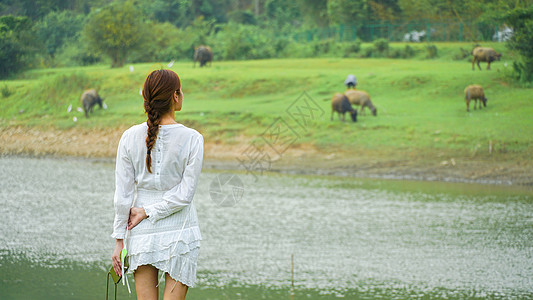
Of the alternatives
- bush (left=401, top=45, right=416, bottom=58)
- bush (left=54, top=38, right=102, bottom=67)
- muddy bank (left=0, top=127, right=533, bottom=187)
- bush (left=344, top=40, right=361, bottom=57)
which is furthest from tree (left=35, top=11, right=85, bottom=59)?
bush (left=401, top=45, right=416, bottom=58)

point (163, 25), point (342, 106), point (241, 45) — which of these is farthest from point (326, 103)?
point (163, 25)

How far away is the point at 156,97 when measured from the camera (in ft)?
12.3

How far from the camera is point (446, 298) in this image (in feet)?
27.8

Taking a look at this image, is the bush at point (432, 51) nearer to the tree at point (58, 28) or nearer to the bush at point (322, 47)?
the bush at point (322, 47)

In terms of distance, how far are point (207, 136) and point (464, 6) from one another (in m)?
22.5

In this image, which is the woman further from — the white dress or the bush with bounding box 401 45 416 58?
the bush with bounding box 401 45 416 58

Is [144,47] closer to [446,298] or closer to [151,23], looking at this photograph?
[151,23]

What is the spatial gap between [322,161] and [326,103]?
192 inches

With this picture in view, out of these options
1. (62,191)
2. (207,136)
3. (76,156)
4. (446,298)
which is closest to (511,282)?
(446,298)

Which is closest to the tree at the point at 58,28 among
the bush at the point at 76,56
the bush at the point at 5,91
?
the bush at the point at 76,56

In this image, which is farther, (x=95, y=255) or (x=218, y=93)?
(x=218, y=93)

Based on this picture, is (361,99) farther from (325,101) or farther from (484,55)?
(484,55)

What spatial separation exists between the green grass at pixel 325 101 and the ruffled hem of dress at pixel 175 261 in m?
18.8

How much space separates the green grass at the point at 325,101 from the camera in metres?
22.9
